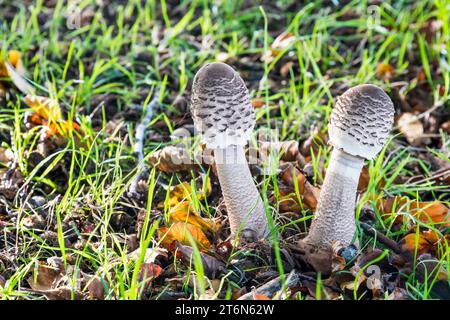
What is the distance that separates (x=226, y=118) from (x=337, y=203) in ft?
2.03

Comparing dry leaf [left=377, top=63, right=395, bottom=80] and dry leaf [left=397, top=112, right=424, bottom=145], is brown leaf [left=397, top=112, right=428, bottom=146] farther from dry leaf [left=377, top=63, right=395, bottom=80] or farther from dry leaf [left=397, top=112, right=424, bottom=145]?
dry leaf [left=377, top=63, right=395, bottom=80]

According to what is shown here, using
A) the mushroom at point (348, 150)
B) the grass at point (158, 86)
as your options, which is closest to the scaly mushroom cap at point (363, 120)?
the mushroom at point (348, 150)

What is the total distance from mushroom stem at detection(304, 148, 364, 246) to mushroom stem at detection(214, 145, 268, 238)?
0.24 m

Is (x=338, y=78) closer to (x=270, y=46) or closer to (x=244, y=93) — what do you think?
(x=270, y=46)

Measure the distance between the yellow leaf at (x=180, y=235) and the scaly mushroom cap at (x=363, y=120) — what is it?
2.45 feet

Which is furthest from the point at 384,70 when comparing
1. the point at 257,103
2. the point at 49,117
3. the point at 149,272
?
the point at 149,272

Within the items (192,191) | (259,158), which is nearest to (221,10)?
(259,158)

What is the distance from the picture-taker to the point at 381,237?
255 centimetres

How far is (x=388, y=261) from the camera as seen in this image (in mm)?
2391

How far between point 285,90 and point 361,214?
1215mm

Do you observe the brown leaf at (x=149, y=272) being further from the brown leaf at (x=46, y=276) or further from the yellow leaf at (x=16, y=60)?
the yellow leaf at (x=16, y=60)

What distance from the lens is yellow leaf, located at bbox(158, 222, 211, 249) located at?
246 centimetres

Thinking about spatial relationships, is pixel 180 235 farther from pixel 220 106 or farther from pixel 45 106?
pixel 45 106

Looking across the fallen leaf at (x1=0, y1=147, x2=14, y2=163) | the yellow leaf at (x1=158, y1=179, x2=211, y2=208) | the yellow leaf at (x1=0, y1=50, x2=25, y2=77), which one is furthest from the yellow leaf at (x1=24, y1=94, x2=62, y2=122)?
the yellow leaf at (x1=158, y1=179, x2=211, y2=208)
